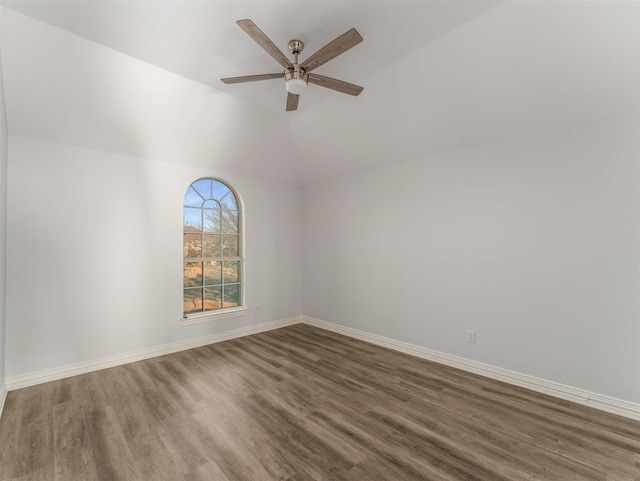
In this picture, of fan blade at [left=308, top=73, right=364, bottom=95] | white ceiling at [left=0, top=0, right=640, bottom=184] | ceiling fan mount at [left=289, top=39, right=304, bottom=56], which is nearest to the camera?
white ceiling at [left=0, top=0, right=640, bottom=184]

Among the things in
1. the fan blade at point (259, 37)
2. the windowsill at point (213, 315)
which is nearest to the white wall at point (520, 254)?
the windowsill at point (213, 315)

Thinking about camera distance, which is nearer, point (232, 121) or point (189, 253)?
point (232, 121)

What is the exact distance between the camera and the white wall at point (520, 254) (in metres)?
2.50

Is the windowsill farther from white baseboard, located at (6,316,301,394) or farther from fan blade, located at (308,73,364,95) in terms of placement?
fan blade, located at (308,73,364,95)

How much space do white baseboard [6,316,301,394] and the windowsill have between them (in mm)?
230

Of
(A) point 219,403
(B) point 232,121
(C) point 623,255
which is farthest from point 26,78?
(C) point 623,255

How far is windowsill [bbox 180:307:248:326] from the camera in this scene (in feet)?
13.2

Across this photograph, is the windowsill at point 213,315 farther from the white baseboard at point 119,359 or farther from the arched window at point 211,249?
the white baseboard at point 119,359

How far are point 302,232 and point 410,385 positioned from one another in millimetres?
3263

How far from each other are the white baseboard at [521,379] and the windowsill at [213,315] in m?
1.88

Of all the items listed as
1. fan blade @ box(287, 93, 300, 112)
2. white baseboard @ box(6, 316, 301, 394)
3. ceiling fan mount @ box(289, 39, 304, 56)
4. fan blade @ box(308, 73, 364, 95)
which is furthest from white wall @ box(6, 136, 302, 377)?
fan blade @ box(308, 73, 364, 95)

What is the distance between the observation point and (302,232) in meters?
5.48

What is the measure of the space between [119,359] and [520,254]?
462 cm

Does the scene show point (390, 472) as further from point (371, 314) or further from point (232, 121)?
point (232, 121)
